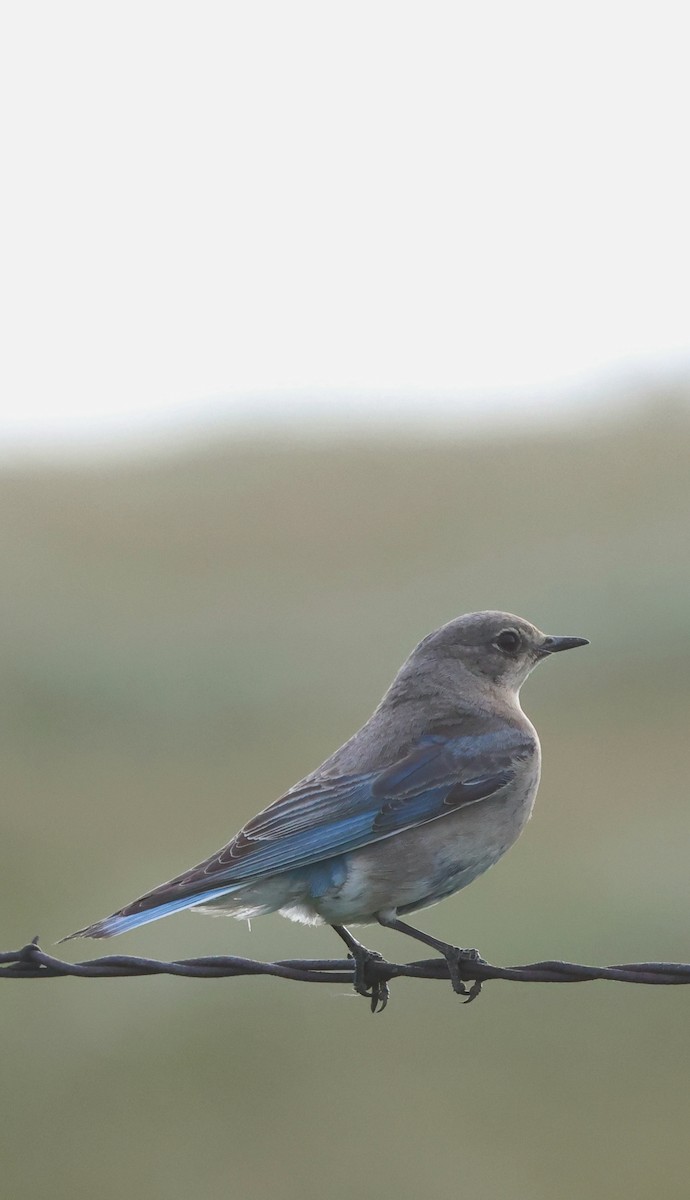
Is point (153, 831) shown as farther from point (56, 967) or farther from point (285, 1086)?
point (56, 967)

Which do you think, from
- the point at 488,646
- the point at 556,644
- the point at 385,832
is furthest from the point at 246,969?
the point at 556,644

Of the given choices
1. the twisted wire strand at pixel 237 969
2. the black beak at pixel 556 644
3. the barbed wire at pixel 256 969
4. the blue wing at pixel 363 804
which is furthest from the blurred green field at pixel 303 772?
the twisted wire strand at pixel 237 969

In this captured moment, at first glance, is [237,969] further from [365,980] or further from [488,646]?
[488,646]

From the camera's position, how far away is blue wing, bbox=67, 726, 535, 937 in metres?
5.69

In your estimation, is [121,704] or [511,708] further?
[121,704]

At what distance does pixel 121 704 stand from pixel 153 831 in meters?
3.27

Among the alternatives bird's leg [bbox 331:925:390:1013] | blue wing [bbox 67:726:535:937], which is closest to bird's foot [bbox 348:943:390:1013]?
bird's leg [bbox 331:925:390:1013]

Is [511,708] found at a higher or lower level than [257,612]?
lower

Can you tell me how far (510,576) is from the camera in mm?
20781

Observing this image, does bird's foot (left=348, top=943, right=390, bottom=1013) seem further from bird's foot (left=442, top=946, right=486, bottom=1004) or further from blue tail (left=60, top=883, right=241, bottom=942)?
blue tail (left=60, top=883, right=241, bottom=942)

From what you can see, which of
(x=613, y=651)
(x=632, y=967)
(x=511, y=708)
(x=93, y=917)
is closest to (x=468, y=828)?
(x=511, y=708)

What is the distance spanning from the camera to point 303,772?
17.7 metres

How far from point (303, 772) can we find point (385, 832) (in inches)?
461

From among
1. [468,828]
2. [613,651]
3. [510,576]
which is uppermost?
[510,576]
